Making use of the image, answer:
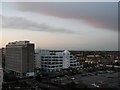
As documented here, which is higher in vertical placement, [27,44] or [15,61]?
[27,44]

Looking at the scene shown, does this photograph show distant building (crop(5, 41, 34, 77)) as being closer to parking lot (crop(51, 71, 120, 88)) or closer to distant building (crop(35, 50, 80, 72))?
parking lot (crop(51, 71, 120, 88))

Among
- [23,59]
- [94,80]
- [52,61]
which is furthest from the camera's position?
[52,61]

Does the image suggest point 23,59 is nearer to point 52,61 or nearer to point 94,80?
point 52,61

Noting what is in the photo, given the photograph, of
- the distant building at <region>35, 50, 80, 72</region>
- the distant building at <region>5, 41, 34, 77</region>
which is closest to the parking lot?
the distant building at <region>5, 41, 34, 77</region>

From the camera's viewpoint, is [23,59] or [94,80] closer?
[94,80]

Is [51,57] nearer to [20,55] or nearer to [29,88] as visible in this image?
[20,55]

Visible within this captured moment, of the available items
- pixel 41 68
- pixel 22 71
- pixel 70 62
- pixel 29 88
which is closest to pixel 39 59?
pixel 41 68

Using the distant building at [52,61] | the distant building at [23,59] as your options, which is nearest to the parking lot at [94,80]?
the distant building at [23,59]

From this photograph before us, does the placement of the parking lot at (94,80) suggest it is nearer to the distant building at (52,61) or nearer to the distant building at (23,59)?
the distant building at (23,59)

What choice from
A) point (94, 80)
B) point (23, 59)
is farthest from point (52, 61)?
point (94, 80)
